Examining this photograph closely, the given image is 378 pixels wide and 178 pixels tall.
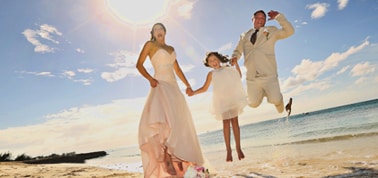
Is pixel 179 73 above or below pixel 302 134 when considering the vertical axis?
above

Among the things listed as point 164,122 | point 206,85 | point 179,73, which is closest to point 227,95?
point 206,85

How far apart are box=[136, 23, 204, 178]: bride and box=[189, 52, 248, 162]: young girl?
0.71 m

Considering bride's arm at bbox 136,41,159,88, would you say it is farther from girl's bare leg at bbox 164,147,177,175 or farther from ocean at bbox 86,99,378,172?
ocean at bbox 86,99,378,172

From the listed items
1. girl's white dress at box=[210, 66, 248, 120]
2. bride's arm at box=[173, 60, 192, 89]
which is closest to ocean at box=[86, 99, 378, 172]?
girl's white dress at box=[210, 66, 248, 120]

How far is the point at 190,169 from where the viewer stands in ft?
17.2

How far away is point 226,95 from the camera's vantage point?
271 inches

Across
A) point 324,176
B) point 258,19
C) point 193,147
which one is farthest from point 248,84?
point 324,176

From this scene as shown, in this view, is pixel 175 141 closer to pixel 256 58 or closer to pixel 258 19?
pixel 256 58

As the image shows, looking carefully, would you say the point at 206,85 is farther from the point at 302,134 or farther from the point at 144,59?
the point at 302,134

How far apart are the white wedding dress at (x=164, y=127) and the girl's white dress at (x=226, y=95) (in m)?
0.76

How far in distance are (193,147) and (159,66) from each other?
1690 millimetres

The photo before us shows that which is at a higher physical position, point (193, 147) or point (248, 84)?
point (248, 84)

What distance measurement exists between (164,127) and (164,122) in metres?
0.12

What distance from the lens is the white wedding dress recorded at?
20.0 ft
